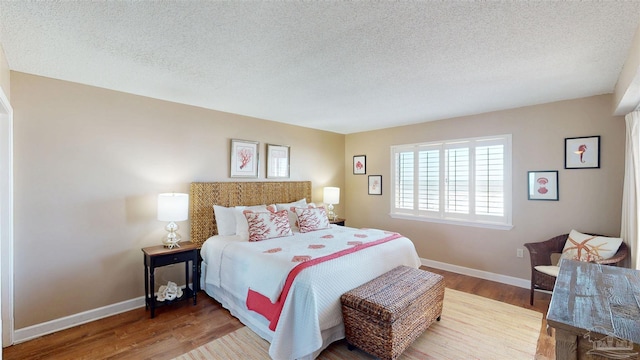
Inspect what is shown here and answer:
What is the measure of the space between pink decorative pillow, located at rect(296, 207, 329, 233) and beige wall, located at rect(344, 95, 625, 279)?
1.63 metres

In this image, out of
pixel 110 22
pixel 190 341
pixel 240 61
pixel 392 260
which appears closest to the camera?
pixel 110 22

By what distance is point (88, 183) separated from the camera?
2842mm

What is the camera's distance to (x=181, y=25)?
175 cm

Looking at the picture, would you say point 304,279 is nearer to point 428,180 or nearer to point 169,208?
point 169,208

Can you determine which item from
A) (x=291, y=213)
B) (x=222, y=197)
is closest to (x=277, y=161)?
(x=291, y=213)

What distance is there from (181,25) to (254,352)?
2.51 m

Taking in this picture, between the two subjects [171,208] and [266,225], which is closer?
[171,208]

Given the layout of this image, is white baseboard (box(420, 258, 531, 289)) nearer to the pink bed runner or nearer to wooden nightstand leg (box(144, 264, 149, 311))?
the pink bed runner

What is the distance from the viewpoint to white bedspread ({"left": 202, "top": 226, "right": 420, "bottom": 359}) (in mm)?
2109

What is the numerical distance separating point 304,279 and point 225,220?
5.84ft

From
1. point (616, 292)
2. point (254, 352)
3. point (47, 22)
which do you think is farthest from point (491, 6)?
point (254, 352)

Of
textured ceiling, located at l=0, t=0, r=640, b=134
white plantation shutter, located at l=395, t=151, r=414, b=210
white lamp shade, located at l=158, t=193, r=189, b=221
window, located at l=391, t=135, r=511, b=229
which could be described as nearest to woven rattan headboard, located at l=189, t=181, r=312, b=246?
white lamp shade, located at l=158, t=193, r=189, b=221

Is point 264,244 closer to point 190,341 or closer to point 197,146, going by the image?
point 190,341

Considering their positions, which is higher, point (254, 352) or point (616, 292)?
point (616, 292)
